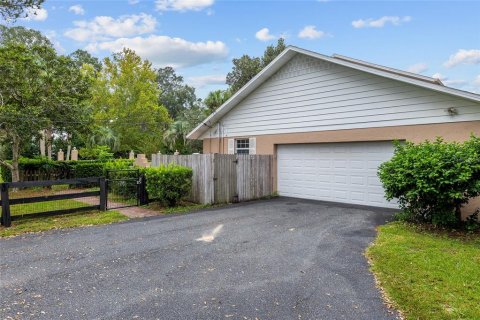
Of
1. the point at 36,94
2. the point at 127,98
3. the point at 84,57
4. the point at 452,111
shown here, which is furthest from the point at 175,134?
the point at 452,111

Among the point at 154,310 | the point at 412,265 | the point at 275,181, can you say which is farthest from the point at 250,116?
the point at 154,310

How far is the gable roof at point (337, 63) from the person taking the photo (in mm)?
7660

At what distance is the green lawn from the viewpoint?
22.9 feet

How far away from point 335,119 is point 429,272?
6.53 meters

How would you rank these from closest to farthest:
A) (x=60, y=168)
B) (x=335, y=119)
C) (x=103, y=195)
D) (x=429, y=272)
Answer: (x=429, y=272) → (x=103, y=195) → (x=335, y=119) → (x=60, y=168)

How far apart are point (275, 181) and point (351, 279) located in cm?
790

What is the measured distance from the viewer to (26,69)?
12422mm

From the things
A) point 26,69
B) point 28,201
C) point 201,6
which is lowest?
point 28,201

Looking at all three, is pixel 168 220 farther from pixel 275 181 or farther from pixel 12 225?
pixel 275 181

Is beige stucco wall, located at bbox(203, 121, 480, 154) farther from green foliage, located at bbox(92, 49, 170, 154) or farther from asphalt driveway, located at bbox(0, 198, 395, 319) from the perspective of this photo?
green foliage, located at bbox(92, 49, 170, 154)

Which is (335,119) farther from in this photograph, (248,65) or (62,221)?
(248,65)

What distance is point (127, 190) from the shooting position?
10609 mm

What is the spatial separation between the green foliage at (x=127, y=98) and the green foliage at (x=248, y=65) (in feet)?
26.4

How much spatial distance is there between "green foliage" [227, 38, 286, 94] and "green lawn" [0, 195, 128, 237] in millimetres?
22670
